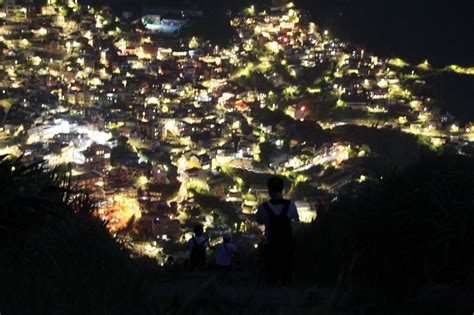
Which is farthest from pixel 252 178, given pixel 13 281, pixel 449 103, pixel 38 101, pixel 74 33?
pixel 74 33

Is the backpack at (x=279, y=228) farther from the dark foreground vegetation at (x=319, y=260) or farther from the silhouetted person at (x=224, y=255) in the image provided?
the silhouetted person at (x=224, y=255)

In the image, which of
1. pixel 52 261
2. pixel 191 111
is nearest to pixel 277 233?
pixel 52 261

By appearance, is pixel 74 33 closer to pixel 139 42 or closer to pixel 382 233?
pixel 139 42

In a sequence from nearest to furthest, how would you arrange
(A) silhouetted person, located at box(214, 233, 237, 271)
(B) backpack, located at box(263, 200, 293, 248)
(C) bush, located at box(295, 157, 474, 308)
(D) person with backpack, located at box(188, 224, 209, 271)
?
1. (C) bush, located at box(295, 157, 474, 308)
2. (B) backpack, located at box(263, 200, 293, 248)
3. (A) silhouetted person, located at box(214, 233, 237, 271)
4. (D) person with backpack, located at box(188, 224, 209, 271)

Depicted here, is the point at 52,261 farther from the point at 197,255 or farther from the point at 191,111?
the point at 191,111

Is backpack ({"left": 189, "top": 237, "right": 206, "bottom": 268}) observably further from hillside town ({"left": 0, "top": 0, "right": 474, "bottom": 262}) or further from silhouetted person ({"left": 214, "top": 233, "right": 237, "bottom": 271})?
hillside town ({"left": 0, "top": 0, "right": 474, "bottom": 262})

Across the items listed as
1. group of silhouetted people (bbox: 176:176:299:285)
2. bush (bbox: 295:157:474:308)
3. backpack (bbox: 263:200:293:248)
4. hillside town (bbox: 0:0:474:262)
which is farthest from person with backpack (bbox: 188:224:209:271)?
hillside town (bbox: 0:0:474:262)

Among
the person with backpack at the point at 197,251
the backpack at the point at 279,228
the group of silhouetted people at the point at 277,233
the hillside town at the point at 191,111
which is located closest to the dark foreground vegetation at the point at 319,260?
the group of silhouetted people at the point at 277,233
